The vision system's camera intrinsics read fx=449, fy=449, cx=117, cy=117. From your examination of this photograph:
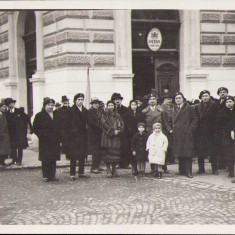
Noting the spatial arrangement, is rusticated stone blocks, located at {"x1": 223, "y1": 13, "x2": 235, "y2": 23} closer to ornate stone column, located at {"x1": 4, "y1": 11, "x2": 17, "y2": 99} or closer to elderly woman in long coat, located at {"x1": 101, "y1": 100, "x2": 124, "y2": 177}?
elderly woman in long coat, located at {"x1": 101, "y1": 100, "x2": 124, "y2": 177}

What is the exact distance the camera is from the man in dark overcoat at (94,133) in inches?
382

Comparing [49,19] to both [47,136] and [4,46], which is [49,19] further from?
[47,136]

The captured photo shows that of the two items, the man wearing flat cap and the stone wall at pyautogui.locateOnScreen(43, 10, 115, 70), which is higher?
the stone wall at pyautogui.locateOnScreen(43, 10, 115, 70)

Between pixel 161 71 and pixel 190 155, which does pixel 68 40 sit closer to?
pixel 161 71

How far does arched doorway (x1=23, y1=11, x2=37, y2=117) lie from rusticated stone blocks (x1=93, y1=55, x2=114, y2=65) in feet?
11.2

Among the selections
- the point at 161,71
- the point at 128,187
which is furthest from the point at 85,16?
the point at 128,187

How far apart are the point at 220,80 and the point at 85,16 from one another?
466 cm

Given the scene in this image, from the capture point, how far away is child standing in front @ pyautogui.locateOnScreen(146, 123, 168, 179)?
8848 millimetres

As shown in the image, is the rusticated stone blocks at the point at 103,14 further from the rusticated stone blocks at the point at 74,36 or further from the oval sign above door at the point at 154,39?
the oval sign above door at the point at 154,39

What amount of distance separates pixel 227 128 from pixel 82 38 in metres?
5.61

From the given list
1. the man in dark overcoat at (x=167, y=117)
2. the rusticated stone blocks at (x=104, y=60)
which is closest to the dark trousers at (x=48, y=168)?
the man in dark overcoat at (x=167, y=117)

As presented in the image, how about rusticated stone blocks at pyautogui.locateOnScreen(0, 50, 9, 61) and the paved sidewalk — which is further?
rusticated stone blocks at pyautogui.locateOnScreen(0, 50, 9, 61)

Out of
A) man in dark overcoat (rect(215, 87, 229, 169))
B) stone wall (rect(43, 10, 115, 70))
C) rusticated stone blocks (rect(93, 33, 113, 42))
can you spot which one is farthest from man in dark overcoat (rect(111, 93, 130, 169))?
rusticated stone blocks (rect(93, 33, 113, 42))

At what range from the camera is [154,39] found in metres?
14.4
